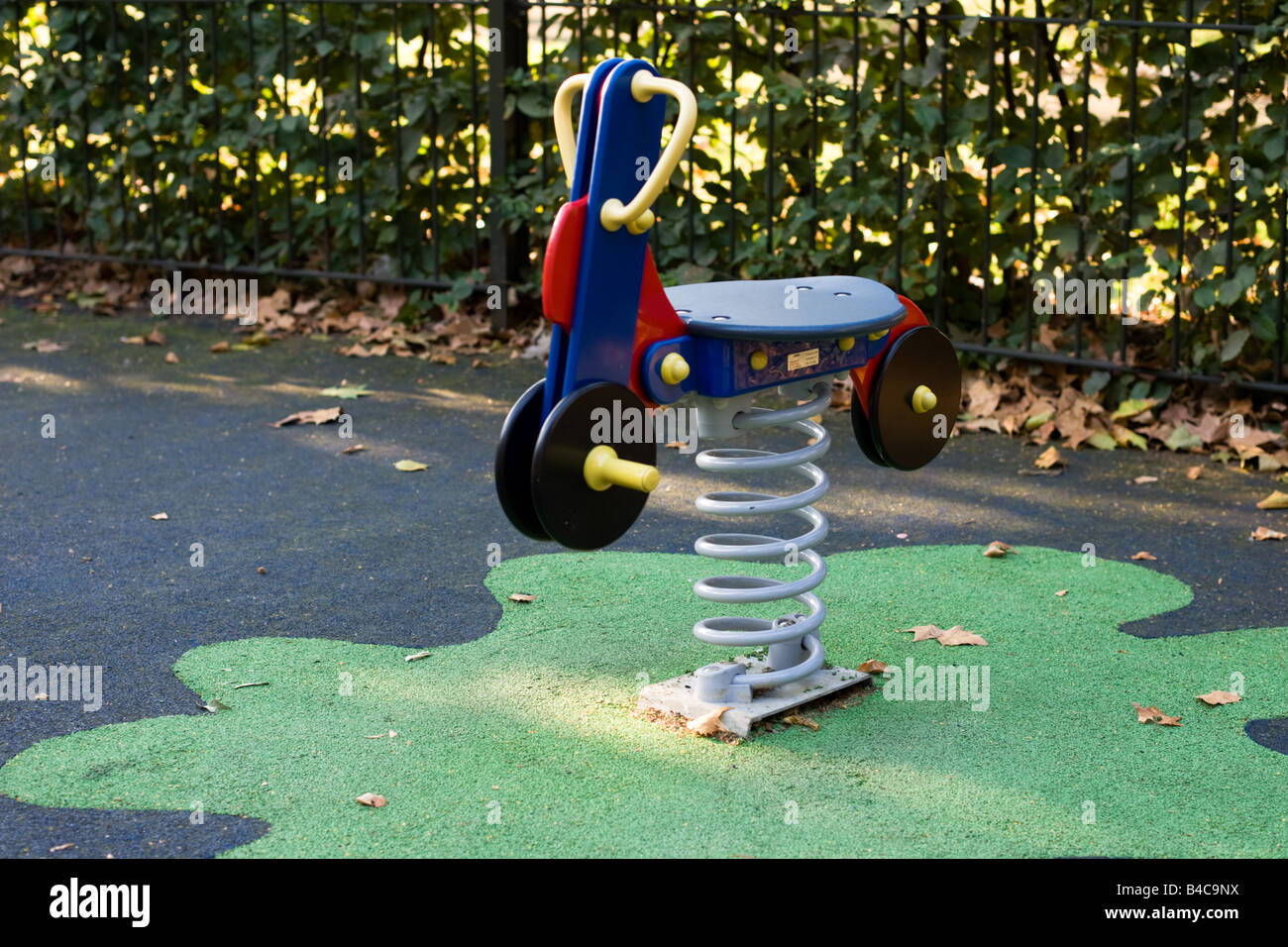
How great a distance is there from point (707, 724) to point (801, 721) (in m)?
0.25

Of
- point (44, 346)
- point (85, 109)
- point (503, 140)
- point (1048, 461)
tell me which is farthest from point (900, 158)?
point (85, 109)

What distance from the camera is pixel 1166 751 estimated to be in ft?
11.5

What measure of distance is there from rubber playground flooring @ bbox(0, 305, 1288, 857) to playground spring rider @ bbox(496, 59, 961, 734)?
0.98 feet

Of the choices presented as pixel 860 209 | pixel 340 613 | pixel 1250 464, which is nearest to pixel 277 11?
pixel 860 209

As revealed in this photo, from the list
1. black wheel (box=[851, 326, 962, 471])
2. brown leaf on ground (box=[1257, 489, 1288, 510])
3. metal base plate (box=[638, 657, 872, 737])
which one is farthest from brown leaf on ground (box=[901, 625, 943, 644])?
brown leaf on ground (box=[1257, 489, 1288, 510])

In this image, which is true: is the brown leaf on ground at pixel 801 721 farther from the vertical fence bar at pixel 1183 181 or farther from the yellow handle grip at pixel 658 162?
the vertical fence bar at pixel 1183 181

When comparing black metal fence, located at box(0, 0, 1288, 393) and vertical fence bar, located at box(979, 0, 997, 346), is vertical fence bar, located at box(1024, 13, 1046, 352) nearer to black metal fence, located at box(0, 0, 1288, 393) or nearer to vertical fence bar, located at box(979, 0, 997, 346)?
black metal fence, located at box(0, 0, 1288, 393)

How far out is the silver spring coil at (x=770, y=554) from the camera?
3.59m

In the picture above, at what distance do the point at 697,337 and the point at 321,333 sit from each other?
5477mm

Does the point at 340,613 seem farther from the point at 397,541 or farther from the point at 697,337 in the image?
the point at 697,337

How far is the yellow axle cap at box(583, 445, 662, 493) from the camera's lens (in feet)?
10.2

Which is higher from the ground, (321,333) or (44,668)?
(321,333)
